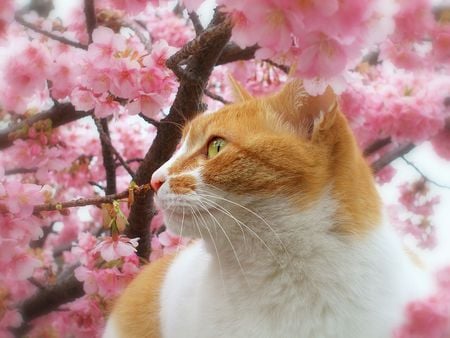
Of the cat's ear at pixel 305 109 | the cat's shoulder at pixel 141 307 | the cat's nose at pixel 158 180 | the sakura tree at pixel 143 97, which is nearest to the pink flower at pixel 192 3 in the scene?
the sakura tree at pixel 143 97

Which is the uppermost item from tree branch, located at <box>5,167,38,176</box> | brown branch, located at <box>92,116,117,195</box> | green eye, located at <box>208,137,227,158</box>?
tree branch, located at <box>5,167,38,176</box>

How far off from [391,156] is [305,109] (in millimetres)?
1130

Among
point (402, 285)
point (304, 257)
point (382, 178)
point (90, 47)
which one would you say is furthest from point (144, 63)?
point (382, 178)

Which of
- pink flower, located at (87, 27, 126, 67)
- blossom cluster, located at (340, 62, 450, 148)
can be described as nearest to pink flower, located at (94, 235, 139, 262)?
pink flower, located at (87, 27, 126, 67)

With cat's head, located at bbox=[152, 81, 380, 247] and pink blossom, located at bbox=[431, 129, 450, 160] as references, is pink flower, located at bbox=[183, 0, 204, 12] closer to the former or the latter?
cat's head, located at bbox=[152, 81, 380, 247]

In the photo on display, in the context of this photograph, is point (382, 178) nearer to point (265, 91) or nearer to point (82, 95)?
point (265, 91)

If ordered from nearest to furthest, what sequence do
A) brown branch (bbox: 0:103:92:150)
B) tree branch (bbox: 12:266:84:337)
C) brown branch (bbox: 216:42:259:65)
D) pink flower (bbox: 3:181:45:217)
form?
pink flower (bbox: 3:181:45:217), brown branch (bbox: 216:42:259:65), brown branch (bbox: 0:103:92:150), tree branch (bbox: 12:266:84:337)

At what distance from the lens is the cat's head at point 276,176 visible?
1.28 meters

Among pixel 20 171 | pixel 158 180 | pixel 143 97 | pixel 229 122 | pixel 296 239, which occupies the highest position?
pixel 20 171

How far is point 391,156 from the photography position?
235cm

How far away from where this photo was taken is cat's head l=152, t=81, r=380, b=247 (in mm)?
1281

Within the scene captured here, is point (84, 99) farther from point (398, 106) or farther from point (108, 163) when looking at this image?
point (398, 106)

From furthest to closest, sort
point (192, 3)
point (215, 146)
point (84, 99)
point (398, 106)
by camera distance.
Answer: point (398, 106) < point (84, 99) < point (215, 146) < point (192, 3)

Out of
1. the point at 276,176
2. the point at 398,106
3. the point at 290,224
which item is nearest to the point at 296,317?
the point at 290,224
